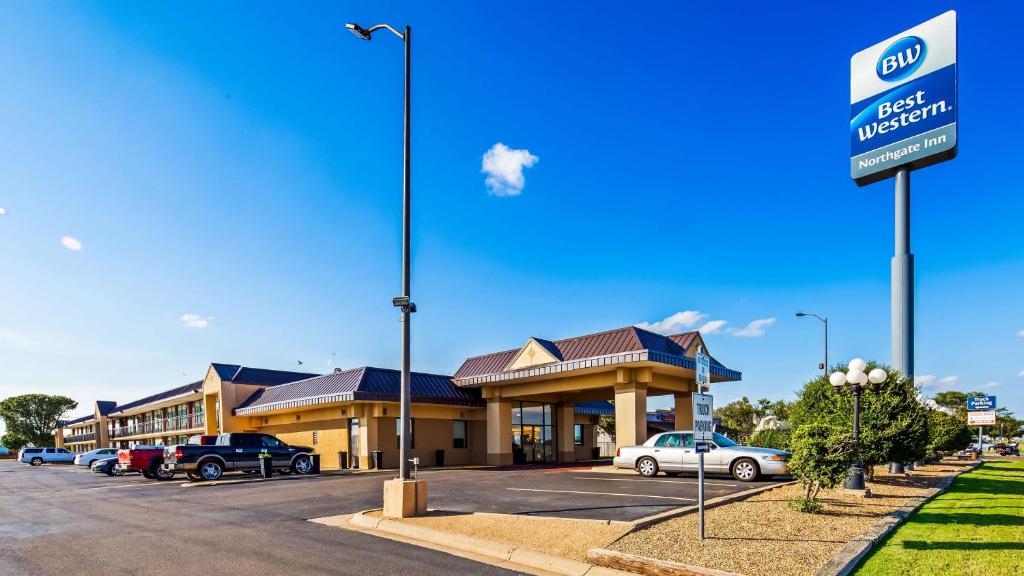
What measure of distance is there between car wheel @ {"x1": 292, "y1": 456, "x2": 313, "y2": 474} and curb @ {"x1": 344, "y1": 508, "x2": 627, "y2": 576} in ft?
49.4

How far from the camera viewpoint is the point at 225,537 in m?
9.79

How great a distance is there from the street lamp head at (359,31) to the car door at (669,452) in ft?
44.0

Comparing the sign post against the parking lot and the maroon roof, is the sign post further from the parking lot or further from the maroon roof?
the maroon roof

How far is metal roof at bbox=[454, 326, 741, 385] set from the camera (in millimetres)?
21578

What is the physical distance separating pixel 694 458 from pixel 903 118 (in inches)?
520

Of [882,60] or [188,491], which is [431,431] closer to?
[188,491]

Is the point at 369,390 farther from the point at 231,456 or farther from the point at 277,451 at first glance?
the point at 231,456

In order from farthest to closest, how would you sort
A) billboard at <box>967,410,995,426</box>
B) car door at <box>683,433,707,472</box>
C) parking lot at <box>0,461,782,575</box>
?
billboard at <box>967,410,995,426</box>
car door at <box>683,433,707,472</box>
parking lot at <box>0,461,782,575</box>

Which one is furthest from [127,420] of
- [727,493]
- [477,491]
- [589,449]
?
[727,493]

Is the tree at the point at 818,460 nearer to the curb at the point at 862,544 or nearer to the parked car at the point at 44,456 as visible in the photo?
the curb at the point at 862,544

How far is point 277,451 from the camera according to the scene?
938 inches

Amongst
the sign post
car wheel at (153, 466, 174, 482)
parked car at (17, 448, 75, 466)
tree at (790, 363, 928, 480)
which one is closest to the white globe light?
tree at (790, 363, 928, 480)

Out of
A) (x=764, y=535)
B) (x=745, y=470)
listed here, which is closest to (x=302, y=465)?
(x=745, y=470)

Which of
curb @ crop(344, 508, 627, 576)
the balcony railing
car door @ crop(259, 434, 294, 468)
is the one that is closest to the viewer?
curb @ crop(344, 508, 627, 576)
